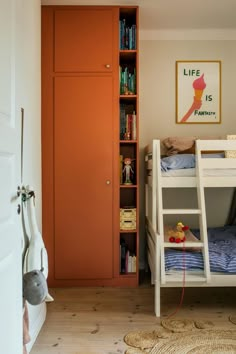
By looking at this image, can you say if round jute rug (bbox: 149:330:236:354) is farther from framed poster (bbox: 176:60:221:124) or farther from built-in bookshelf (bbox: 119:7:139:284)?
framed poster (bbox: 176:60:221:124)

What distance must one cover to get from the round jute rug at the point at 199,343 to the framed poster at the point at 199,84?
7.06ft

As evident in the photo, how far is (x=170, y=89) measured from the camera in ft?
11.2

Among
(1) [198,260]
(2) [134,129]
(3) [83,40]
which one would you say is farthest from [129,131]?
(1) [198,260]

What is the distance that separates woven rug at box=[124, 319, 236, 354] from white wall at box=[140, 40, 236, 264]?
1282 millimetres

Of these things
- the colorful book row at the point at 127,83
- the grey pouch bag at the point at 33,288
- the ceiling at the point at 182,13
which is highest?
the ceiling at the point at 182,13

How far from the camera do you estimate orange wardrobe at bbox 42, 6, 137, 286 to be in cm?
281

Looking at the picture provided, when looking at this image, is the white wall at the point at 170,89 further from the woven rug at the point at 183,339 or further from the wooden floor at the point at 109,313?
the woven rug at the point at 183,339

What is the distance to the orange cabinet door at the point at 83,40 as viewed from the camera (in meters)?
2.80

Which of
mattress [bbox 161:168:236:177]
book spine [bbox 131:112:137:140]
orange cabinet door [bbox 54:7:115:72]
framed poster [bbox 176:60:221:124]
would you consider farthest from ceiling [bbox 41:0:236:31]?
mattress [bbox 161:168:236:177]

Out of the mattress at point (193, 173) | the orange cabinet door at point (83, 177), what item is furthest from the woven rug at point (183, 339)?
the mattress at point (193, 173)

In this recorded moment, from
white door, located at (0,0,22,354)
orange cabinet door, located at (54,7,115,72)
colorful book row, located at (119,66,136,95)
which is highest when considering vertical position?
orange cabinet door, located at (54,7,115,72)

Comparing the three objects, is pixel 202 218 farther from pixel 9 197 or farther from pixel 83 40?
pixel 83 40

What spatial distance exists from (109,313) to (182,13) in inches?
107

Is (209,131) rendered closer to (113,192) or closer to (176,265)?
(113,192)
